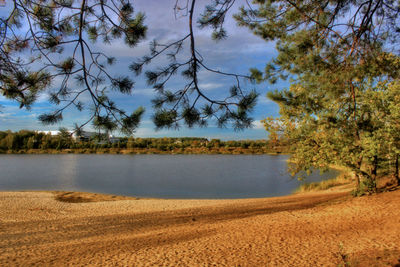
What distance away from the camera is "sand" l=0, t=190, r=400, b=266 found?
15.1 ft

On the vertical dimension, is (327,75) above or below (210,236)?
above

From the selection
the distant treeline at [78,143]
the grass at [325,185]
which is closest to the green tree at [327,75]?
the distant treeline at [78,143]

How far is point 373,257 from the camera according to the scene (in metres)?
4.30

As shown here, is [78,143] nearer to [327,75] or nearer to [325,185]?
[327,75]

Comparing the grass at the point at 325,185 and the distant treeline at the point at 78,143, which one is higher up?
the distant treeline at the point at 78,143

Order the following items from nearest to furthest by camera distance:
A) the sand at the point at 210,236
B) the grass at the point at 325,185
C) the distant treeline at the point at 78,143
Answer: the distant treeline at the point at 78,143
the sand at the point at 210,236
the grass at the point at 325,185

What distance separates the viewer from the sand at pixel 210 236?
461 centimetres

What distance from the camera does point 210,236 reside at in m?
6.05

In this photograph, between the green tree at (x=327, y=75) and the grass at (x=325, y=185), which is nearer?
the green tree at (x=327, y=75)

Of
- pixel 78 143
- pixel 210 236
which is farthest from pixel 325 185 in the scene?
pixel 78 143

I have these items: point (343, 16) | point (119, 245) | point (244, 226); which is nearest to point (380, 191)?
point (244, 226)

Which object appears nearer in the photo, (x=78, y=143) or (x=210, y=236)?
(x=78, y=143)

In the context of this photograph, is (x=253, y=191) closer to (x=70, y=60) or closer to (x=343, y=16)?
(x=343, y=16)

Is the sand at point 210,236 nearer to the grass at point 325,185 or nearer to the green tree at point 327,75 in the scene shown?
the green tree at point 327,75
